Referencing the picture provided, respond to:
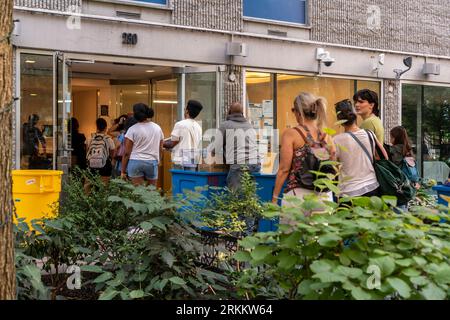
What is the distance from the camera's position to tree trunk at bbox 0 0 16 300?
2736 millimetres

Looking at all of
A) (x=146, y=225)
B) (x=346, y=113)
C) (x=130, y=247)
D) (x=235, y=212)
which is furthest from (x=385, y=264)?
(x=346, y=113)

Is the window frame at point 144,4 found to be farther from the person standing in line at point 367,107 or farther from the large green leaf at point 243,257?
the large green leaf at point 243,257

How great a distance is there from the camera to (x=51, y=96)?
34.8ft

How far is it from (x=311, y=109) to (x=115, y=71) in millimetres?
8948

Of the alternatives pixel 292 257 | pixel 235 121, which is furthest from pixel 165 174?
pixel 292 257

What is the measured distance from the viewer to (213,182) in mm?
8219

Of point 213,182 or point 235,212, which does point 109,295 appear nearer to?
point 235,212

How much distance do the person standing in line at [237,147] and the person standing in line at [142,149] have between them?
4.08 feet

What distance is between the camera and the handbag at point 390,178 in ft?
17.5

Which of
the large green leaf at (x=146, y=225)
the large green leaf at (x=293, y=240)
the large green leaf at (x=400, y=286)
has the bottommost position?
the large green leaf at (x=400, y=286)

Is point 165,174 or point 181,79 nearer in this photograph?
point 181,79

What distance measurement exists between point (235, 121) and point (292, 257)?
211 inches

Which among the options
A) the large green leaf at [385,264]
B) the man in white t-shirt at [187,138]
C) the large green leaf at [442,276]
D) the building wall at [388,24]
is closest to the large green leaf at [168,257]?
the large green leaf at [385,264]
